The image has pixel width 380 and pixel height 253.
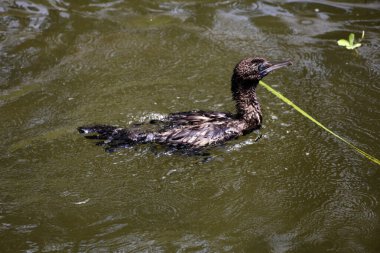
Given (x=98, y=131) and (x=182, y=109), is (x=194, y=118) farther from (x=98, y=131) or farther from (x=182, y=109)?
(x=98, y=131)

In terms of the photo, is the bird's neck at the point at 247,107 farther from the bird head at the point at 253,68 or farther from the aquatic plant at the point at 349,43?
the aquatic plant at the point at 349,43

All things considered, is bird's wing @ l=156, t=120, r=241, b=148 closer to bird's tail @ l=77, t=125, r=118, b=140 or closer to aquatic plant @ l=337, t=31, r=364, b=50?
bird's tail @ l=77, t=125, r=118, b=140

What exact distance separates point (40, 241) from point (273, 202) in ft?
8.03

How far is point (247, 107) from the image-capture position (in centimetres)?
655

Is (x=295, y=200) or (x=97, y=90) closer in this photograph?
(x=295, y=200)

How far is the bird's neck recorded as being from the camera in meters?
6.53

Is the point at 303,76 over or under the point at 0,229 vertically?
over

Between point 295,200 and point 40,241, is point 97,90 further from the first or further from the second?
point 295,200

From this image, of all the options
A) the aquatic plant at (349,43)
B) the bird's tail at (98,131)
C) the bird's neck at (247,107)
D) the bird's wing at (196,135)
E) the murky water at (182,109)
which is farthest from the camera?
the aquatic plant at (349,43)

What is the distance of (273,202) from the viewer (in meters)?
5.52

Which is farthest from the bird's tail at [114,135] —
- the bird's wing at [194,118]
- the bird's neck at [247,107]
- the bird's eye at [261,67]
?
the bird's eye at [261,67]

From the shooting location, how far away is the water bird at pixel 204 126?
623 cm

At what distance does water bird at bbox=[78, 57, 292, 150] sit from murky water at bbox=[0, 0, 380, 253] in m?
0.16

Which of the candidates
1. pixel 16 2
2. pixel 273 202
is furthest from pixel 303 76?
pixel 16 2
